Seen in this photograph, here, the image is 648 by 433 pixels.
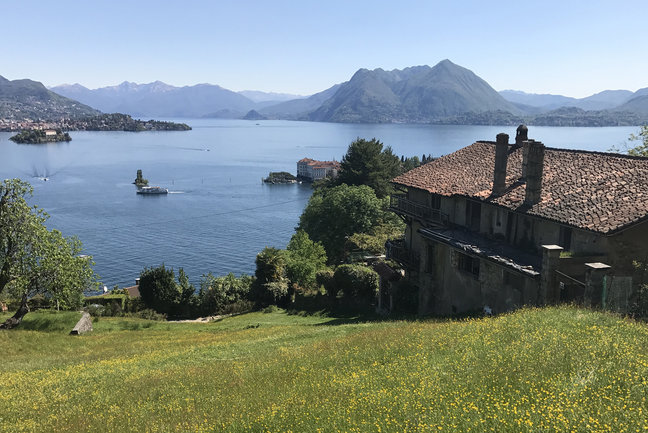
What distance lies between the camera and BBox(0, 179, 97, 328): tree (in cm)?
3005

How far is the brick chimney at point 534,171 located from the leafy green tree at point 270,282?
2552 centimetres

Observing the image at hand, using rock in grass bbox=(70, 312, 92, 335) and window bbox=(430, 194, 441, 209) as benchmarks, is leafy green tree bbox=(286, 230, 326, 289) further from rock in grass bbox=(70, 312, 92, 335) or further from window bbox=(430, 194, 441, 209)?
rock in grass bbox=(70, 312, 92, 335)

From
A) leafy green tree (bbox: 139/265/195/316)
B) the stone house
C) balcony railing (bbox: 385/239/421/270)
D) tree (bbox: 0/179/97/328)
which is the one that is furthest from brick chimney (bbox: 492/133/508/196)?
leafy green tree (bbox: 139/265/195/316)

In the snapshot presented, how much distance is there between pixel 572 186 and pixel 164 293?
113 feet

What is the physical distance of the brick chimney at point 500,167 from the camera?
29.5m

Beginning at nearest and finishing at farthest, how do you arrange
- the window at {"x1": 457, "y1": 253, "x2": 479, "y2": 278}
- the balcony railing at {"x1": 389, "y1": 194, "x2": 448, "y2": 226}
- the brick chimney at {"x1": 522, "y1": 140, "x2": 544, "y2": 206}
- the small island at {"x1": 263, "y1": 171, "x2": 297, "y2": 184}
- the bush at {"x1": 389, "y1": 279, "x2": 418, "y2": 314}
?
1. the brick chimney at {"x1": 522, "y1": 140, "x2": 544, "y2": 206}
2. the window at {"x1": 457, "y1": 253, "x2": 479, "y2": 278}
3. the balcony railing at {"x1": 389, "y1": 194, "x2": 448, "y2": 226}
4. the bush at {"x1": 389, "y1": 279, "x2": 418, "y2": 314}
5. the small island at {"x1": 263, "y1": 171, "x2": 297, "y2": 184}

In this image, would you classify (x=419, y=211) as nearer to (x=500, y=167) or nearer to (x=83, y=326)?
(x=500, y=167)

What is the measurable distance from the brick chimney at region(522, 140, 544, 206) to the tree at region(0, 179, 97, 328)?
28.1m

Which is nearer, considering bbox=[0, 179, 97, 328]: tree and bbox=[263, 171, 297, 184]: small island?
bbox=[0, 179, 97, 328]: tree

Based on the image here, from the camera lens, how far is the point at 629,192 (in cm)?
2377

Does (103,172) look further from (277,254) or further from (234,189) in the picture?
(277,254)

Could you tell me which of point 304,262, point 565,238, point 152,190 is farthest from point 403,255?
point 152,190

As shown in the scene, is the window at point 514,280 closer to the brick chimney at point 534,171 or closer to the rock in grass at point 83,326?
the brick chimney at point 534,171

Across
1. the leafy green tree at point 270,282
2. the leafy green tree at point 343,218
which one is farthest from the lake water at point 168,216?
the leafy green tree at point 270,282
